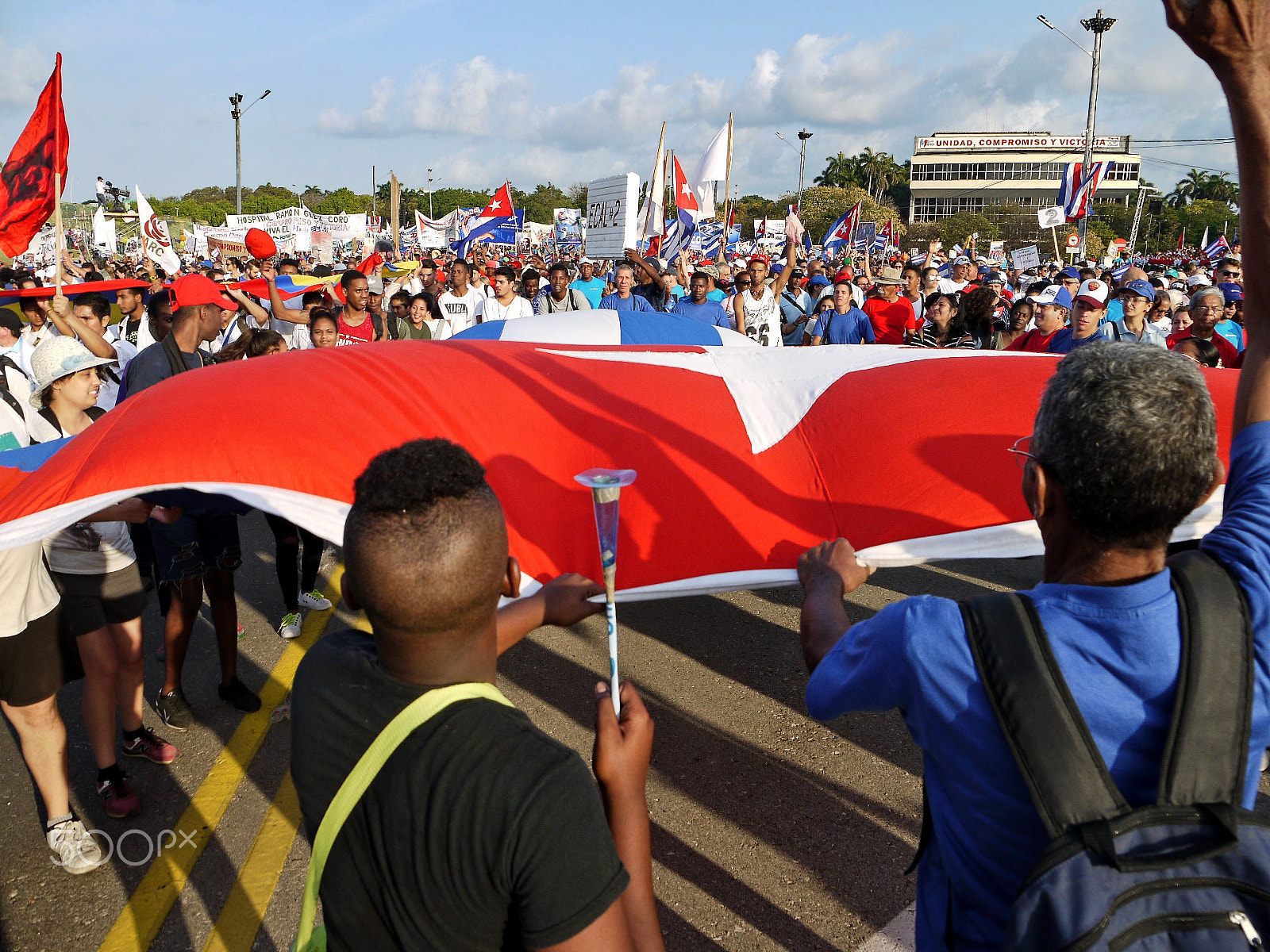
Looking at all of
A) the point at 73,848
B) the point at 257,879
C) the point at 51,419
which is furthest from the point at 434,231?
the point at 257,879

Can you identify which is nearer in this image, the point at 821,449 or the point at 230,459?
the point at 230,459

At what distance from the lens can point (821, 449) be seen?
10.0 ft

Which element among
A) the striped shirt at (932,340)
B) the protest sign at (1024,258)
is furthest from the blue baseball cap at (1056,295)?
the protest sign at (1024,258)

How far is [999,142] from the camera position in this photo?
88562mm

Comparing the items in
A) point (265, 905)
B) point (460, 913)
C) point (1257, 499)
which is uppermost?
point (1257, 499)

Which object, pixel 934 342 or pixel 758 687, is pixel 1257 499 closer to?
pixel 758 687

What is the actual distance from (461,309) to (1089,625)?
7.70 m

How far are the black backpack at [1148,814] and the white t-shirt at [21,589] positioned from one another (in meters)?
2.78

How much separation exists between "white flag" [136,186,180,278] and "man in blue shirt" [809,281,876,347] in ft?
32.7

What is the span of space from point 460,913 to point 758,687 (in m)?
3.08

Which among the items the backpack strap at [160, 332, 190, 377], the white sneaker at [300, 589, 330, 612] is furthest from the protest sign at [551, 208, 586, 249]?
the backpack strap at [160, 332, 190, 377]

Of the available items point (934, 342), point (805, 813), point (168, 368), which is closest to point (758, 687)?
point (805, 813)

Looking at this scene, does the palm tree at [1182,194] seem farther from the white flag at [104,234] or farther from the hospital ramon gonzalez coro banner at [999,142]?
the white flag at [104,234]

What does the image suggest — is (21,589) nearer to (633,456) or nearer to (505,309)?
(633,456)
